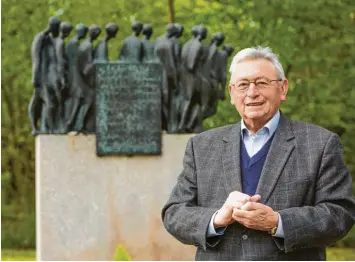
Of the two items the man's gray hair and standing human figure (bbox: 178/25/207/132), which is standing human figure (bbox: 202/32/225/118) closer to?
standing human figure (bbox: 178/25/207/132)

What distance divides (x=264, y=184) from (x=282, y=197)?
70mm

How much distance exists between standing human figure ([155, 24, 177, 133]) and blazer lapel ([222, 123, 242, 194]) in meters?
9.47

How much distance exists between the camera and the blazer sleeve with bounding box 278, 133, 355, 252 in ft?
11.7

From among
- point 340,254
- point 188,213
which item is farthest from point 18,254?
point 188,213

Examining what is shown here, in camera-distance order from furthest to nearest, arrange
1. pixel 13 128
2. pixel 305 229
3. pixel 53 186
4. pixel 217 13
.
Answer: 1. pixel 13 128
2. pixel 217 13
3. pixel 53 186
4. pixel 305 229

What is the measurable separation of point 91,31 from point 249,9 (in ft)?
21.7

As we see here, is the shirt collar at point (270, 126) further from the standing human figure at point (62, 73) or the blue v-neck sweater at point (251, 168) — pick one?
the standing human figure at point (62, 73)

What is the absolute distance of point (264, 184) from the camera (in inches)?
143

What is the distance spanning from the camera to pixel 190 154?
Result: 3805 mm

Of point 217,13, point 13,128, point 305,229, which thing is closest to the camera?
point 305,229

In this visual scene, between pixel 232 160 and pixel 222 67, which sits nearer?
pixel 232 160

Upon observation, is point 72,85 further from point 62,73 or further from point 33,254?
point 33,254

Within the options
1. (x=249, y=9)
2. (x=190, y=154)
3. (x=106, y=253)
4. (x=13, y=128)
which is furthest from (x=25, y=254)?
(x=190, y=154)

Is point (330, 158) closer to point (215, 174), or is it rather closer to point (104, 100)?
point (215, 174)
